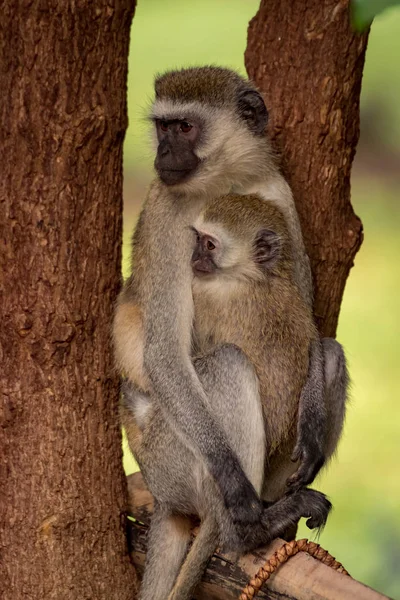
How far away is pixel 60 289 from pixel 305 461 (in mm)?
1239

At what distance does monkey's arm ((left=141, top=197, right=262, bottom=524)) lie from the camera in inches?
141

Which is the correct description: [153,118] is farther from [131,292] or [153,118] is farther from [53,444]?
[53,444]

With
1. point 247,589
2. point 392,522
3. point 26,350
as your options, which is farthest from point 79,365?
point 392,522

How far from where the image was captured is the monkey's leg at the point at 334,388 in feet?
13.2

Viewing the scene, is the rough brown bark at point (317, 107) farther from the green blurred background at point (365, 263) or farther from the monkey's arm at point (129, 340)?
the monkey's arm at point (129, 340)

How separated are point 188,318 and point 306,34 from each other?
1.40 m

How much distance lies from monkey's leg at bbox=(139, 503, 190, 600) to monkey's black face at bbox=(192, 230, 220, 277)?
1.03 meters

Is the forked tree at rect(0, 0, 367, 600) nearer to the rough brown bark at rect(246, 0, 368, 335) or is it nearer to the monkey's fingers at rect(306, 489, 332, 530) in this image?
the rough brown bark at rect(246, 0, 368, 335)


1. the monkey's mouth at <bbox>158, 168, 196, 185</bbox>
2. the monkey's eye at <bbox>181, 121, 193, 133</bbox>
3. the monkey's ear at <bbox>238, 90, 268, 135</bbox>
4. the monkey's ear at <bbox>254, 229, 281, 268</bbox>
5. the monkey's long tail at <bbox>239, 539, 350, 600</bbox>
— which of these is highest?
the monkey's ear at <bbox>238, 90, 268, 135</bbox>

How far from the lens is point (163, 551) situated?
379 centimetres

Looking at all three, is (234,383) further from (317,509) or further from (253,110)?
(253,110)

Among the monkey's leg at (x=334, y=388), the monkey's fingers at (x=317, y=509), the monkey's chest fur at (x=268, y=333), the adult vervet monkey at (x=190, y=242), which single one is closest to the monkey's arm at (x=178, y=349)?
the adult vervet monkey at (x=190, y=242)

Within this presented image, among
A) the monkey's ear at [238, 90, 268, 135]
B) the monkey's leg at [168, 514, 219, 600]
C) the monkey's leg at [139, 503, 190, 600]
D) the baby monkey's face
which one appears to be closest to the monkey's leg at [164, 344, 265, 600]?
the monkey's leg at [168, 514, 219, 600]

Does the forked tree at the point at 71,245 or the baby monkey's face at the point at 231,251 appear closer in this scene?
the forked tree at the point at 71,245
